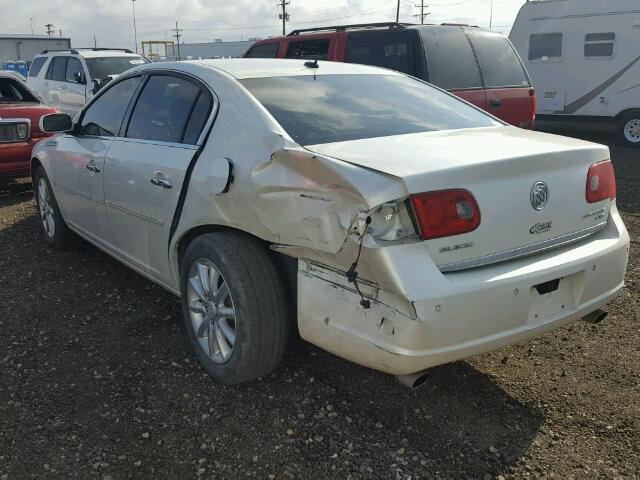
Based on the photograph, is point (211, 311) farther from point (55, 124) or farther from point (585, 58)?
point (585, 58)

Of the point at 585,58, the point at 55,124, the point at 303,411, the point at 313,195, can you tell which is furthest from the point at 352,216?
the point at 585,58

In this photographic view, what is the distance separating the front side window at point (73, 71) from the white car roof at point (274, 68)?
9.17m

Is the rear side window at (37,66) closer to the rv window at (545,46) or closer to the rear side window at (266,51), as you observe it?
the rear side window at (266,51)

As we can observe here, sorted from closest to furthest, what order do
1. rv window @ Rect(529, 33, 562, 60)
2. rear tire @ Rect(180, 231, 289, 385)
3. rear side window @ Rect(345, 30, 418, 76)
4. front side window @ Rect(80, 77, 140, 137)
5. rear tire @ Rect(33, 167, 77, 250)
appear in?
1. rear tire @ Rect(180, 231, 289, 385)
2. front side window @ Rect(80, 77, 140, 137)
3. rear tire @ Rect(33, 167, 77, 250)
4. rear side window @ Rect(345, 30, 418, 76)
5. rv window @ Rect(529, 33, 562, 60)

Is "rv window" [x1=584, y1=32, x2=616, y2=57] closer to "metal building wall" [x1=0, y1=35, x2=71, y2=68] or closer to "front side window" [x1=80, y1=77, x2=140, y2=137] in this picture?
"front side window" [x1=80, y1=77, x2=140, y2=137]

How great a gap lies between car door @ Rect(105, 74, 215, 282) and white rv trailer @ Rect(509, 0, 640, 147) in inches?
419

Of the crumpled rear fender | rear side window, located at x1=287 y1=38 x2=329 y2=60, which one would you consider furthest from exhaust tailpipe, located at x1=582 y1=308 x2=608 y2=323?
rear side window, located at x1=287 y1=38 x2=329 y2=60

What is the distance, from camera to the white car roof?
3416mm

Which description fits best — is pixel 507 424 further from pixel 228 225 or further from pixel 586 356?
pixel 228 225

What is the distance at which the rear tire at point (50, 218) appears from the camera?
5.18m

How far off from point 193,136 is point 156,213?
503mm

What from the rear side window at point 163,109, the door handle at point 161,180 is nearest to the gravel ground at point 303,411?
the door handle at point 161,180

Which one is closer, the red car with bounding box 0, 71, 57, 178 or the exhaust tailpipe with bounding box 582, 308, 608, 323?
the exhaust tailpipe with bounding box 582, 308, 608, 323

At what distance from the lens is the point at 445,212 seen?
7.85 feet
